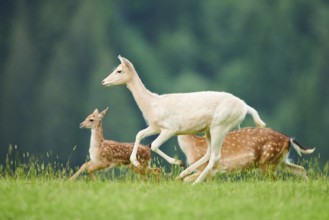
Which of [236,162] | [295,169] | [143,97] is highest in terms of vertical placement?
[143,97]

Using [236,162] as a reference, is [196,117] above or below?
above

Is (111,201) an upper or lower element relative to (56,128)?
upper

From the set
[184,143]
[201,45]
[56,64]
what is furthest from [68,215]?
[201,45]

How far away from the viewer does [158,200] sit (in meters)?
7.57

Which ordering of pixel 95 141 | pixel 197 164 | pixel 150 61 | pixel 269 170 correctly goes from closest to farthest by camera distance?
pixel 197 164 < pixel 269 170 < pixel 95 141 < pixel 150 61

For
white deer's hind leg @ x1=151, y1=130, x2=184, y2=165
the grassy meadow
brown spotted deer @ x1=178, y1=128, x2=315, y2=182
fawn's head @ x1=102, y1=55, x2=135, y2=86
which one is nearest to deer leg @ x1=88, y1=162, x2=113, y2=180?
the grassy meadow

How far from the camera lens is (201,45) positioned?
52.7 metres

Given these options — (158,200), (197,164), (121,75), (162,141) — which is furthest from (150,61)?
(158,200)

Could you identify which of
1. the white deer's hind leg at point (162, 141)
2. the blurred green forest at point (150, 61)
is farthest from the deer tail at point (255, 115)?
the blurred green forest at point (150, 61)

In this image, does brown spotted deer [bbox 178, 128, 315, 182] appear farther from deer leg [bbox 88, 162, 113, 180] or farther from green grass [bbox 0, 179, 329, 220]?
green grass [bbox 0, 179, 329, 220]

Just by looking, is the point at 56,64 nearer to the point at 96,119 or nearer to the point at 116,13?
the point at 116,13

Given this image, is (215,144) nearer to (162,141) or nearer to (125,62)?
(162,141)

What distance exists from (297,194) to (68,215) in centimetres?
235

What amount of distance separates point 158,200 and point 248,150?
2.84 metres
